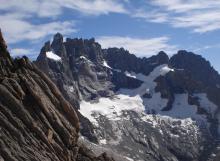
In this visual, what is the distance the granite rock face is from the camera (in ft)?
181

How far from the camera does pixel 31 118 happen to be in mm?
58594

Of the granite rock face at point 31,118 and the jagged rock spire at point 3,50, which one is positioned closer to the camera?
the granite rock face at point 31,118

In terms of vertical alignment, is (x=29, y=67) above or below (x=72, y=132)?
above

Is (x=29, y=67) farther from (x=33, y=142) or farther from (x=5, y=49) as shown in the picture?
(x=33, y=142)

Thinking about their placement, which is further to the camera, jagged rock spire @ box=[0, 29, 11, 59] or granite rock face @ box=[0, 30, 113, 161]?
jagged rock spire @ box=[0, 29, 11, 59]

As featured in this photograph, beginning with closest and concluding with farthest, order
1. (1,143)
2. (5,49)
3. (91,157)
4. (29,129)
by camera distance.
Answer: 1. (1,143)
2. (29,129)
3. (5,49)
4. (91,157)

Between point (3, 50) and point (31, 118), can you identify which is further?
point (3, 50)

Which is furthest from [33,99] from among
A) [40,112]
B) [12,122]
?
[12,122]

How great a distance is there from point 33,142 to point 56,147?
478 centimetres

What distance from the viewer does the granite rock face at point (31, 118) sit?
5522 centimetres

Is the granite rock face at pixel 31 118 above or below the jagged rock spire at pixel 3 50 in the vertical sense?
below

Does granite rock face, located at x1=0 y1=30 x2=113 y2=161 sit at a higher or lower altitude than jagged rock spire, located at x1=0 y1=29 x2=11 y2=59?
lower

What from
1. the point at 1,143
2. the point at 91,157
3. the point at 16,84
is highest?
the point at 16,84

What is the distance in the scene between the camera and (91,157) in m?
70.6
